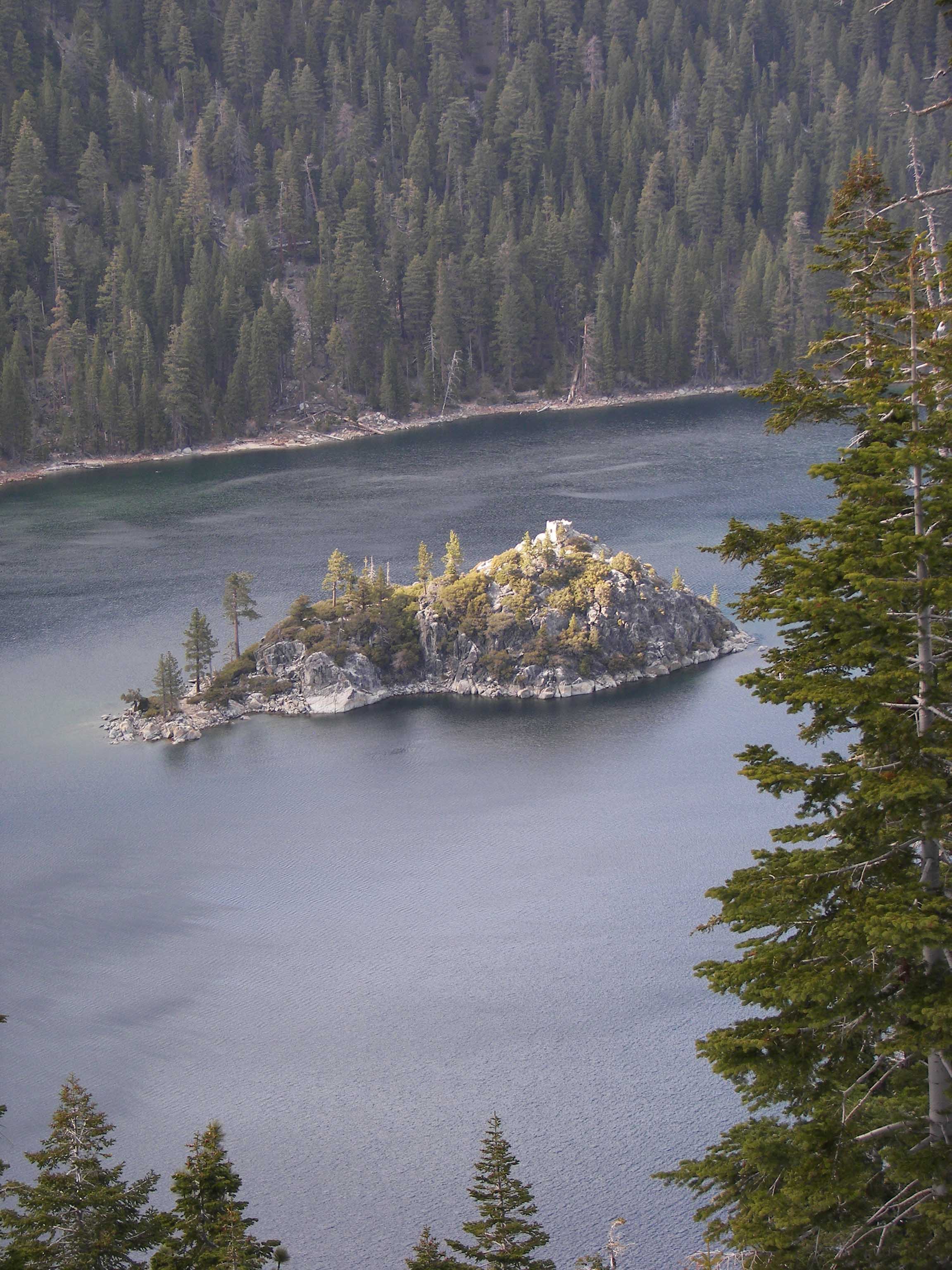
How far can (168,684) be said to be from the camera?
76.1m

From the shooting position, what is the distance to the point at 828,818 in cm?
1675

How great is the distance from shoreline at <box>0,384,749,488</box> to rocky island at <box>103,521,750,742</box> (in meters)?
77.5

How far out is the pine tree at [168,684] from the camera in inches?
2997

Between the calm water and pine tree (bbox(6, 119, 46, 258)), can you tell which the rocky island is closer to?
the calm water

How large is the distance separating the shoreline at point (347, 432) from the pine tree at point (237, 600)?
230ft

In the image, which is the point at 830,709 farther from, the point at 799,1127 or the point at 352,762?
the point at 352,762

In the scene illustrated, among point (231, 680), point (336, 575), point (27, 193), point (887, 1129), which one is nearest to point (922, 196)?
point (887, 1129)

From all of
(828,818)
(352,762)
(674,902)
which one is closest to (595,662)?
(352,762)

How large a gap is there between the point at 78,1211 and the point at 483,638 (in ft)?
186

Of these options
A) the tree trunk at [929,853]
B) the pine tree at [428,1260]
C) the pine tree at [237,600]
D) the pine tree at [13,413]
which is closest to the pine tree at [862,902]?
the tree trunk at [929,853]

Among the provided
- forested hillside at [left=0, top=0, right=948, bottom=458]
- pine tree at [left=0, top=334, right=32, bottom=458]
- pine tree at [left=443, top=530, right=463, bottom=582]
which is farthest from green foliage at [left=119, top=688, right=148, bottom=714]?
pine tree at [left=0, top=334, right=32, bottom=458]

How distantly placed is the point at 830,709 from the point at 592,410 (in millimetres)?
161583

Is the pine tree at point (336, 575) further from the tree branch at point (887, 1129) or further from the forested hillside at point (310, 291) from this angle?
the forested hillside at point (310, 291)

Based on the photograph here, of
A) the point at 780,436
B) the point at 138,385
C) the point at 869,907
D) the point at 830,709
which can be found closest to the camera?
the point at 869,907
